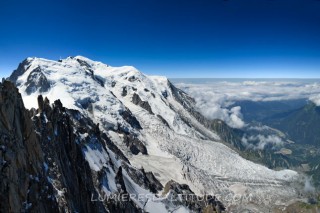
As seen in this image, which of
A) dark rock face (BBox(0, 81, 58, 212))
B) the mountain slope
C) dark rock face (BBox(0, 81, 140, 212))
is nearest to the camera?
dark rock face (BBox(0, 81, 58, 212))

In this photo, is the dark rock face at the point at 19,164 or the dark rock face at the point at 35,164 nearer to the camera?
the dark rock face at the point at 19,164

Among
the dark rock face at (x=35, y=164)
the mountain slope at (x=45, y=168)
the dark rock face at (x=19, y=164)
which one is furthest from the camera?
the mountain slope at (x=45, y=168)

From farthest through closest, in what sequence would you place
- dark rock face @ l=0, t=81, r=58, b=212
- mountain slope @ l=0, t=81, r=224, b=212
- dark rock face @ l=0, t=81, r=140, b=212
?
mountain slope @ l=0, t=81, r=224, b=212 → dark rock face @ l=0, t=81, r=140, b=212 → dark rock face @ l=0, t=81, r=58, b=212

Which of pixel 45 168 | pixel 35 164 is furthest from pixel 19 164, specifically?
pixel 45 168

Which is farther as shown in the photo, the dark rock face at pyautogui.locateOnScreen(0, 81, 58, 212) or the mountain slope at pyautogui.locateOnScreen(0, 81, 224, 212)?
the mountain slope at pyautogui.locateOnScreen(0, 81, 224, 212)

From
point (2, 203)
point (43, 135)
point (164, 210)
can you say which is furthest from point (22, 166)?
point (164, 210)

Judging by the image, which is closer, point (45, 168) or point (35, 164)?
point (35, 164)

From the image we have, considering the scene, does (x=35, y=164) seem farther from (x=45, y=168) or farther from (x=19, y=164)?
(x=19, y=164)

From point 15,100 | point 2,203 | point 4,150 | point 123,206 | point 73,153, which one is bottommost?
point 123,206

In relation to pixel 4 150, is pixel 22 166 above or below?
below

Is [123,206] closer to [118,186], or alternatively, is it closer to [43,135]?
[118,186]

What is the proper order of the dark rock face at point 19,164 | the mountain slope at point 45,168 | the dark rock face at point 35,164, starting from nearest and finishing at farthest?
the dark rock face at point 19,164, the dark rock face at point 35,164, the mountain slope at point 45,168
